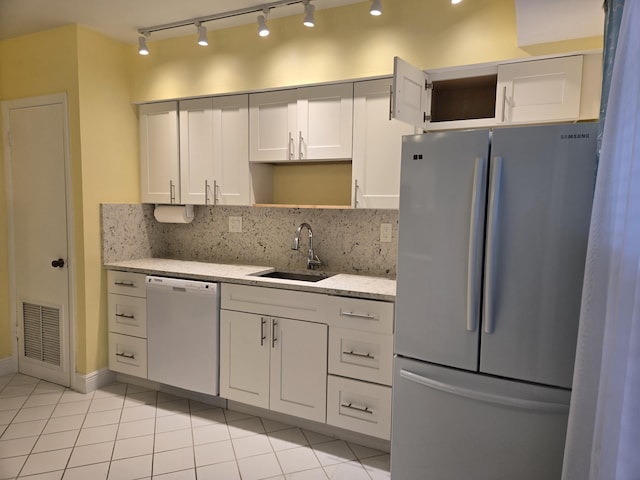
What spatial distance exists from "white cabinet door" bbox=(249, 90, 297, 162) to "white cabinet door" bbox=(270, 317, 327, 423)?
1.13 metres

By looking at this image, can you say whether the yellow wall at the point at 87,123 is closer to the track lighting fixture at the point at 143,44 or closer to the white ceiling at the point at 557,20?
the track lighting fixture at the point at 143,44

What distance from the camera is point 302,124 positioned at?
2.89 meters

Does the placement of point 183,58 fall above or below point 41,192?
above

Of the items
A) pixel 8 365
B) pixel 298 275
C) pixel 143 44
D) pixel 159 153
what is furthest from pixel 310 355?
pixel 8 365

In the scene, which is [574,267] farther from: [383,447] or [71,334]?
[71,334]

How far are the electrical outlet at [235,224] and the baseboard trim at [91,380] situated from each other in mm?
1442

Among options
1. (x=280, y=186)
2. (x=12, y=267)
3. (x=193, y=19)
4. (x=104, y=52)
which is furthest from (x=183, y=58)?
(x=12, y=267)

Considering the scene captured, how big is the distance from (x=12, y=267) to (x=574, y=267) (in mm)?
3911

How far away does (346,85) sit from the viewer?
2729 millimetres

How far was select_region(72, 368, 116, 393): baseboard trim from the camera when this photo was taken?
3229 millimetres

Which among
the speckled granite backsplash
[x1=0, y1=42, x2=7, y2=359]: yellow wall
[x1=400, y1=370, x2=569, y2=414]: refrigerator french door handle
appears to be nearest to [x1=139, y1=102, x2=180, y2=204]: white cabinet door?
the speckled granite backsplash

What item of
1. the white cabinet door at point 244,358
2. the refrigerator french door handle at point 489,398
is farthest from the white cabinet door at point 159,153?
the refrigerator french door handle at point 489,398

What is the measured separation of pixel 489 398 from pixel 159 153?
2.88 meters

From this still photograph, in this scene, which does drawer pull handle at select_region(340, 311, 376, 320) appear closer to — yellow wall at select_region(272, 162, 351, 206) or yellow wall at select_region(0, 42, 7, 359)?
yellow wall at select_region(272, 162, 351, 206)
